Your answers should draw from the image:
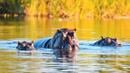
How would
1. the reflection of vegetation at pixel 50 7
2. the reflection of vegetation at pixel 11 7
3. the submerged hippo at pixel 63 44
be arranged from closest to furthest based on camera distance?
1. the submerged hippo at pixel 63 44
2. the reflection of vegetation at pixel 11 7
3. the reflection of vegetation at pixel 50 7

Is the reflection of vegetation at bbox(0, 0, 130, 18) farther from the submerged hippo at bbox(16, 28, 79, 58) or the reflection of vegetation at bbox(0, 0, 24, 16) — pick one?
the submerged hippo at bbox(16, 28, 79, 58)

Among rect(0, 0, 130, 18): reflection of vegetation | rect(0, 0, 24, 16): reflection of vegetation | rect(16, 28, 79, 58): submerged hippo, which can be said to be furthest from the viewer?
rect(0, 0, 130, 18): reflection of vegetation

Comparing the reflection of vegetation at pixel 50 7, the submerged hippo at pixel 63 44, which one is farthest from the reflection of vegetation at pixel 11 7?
the submerged hippo at pixel 63 44

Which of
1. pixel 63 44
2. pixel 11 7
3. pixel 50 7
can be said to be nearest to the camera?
pixel 63 44

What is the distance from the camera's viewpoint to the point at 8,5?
372ft

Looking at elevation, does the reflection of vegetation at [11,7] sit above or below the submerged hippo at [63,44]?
above

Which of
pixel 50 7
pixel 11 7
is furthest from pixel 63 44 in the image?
pixel 50 7

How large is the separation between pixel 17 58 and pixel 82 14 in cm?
8999

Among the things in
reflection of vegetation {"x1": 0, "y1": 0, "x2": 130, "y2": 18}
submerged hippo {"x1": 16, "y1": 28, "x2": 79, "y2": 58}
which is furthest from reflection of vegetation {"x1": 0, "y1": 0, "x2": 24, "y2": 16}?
submerged hippo {"x1": 16, "y1": 28, "x2": 79, "y2": 58}

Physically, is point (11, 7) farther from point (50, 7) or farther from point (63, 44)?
point (63, 44)

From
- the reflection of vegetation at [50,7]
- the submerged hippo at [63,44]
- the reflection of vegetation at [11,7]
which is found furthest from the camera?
the reflection of vegetation at [50,7]

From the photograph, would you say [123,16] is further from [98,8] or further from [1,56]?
[1,56]

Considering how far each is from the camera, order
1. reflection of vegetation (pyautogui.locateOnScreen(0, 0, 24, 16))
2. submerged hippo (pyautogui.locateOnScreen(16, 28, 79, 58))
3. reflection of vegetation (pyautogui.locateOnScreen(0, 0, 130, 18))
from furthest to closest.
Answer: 1. reflection of vegetation (pyautogui.locateOnScreen(0, 0, 130, 18))
2. reflection of vegetation (pyautogui.locateOnScreen(0, 0, 24, 16))
3. submerged hippo (pyautogui.locateOnScreen(16, 28, 79, 58))

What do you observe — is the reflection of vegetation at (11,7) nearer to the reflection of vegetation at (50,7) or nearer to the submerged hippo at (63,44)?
the reflection of vegetation at (50,7)
